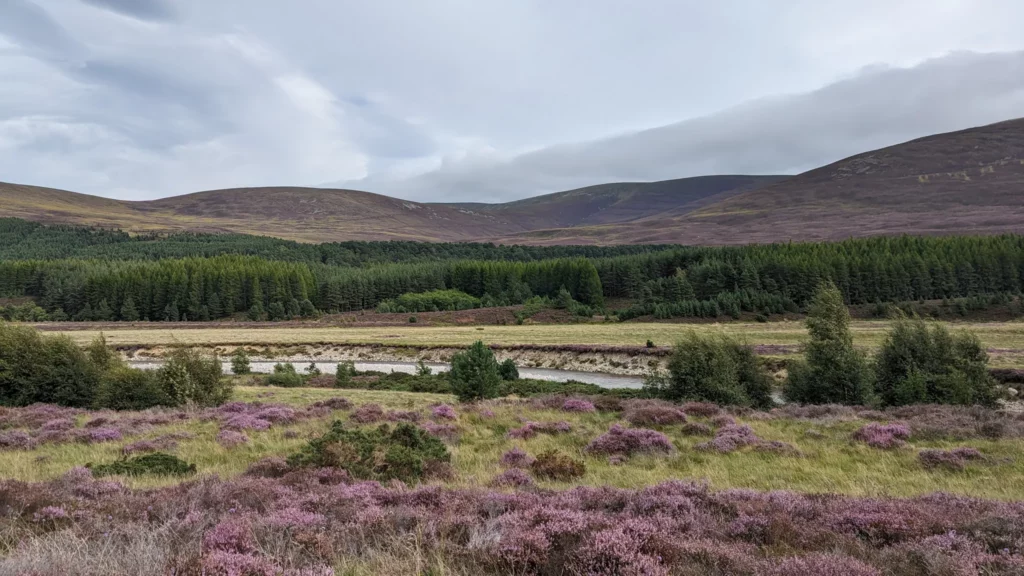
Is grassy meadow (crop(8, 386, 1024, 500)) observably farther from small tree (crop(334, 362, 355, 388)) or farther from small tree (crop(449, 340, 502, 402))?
small tree (crop(334, 362, 355, 388))

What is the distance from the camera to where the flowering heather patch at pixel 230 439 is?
13.6 meters

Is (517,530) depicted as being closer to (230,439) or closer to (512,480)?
(512,480)

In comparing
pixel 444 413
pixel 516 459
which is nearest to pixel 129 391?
pixel 444 413

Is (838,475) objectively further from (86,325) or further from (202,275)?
(202,275)

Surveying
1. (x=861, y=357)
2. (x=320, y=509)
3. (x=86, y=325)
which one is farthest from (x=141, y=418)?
(x=86, y=325)

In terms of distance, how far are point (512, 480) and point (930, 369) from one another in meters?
23.0

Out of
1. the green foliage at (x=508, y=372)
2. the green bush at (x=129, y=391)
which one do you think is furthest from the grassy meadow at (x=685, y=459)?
the green foliage at (x=508, y=372)

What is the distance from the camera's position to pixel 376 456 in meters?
10.9

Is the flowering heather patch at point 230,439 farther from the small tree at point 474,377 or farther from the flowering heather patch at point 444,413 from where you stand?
the small tree at point 474,377

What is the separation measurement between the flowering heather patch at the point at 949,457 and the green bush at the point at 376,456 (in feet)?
33.9

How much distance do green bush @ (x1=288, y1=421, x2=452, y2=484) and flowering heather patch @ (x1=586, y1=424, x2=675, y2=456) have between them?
393 cm

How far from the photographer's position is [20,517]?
258 inches

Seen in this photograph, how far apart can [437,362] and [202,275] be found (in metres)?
88.1

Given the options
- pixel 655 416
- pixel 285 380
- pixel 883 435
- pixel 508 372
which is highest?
pixel 883 435
